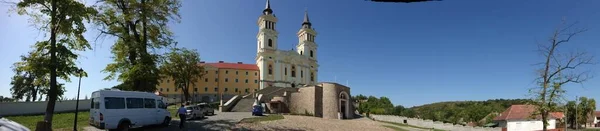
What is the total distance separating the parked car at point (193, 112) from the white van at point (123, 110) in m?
6.39

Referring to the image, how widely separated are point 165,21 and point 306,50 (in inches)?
2393

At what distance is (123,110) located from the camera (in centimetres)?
1783

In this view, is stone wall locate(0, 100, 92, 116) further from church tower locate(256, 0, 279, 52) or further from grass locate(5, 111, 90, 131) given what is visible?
church tower locate(256, 0, 279, 52)

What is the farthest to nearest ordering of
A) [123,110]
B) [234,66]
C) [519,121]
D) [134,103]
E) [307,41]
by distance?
1. [307,41]
2. [234,66]
3. [519,121]
4. [134,103]
5. [123,110]

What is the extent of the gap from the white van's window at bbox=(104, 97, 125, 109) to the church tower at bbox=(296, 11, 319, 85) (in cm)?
6666

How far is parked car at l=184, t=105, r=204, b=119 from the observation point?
27.1 meters

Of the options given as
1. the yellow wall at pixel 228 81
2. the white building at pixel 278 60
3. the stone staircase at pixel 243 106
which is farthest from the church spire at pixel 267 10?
the stone staircase at pixel 243 106

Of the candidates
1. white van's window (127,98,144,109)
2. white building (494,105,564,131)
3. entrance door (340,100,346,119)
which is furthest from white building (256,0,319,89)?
white van's window (127,98,144,109)

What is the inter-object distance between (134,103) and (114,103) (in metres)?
1.32

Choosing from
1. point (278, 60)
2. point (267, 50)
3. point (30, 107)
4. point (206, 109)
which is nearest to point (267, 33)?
point (267, 50)

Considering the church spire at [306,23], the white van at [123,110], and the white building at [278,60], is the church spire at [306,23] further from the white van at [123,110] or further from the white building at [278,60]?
the white van at [123,110]

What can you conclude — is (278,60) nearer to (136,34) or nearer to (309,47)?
(309,47)

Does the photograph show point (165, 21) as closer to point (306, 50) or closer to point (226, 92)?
point (226, 92)

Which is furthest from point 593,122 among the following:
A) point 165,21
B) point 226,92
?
point 165,21
